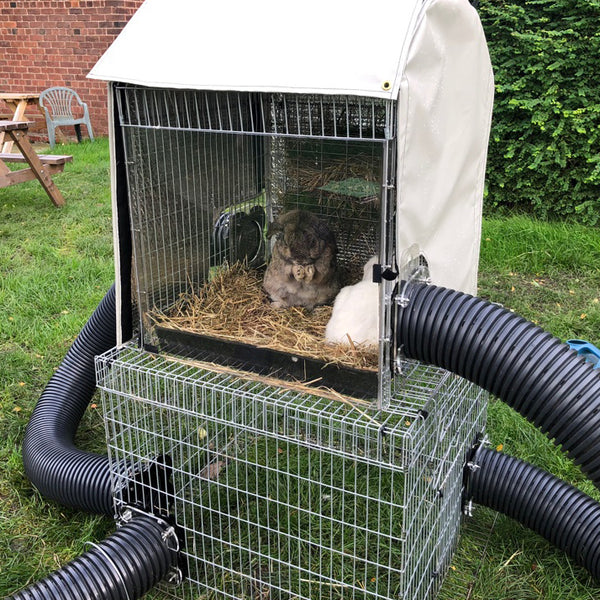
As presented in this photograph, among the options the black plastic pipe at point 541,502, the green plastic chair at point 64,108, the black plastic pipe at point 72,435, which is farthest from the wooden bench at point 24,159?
the black plastic pipe at point 541,502

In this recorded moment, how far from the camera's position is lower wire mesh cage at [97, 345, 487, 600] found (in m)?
1.89

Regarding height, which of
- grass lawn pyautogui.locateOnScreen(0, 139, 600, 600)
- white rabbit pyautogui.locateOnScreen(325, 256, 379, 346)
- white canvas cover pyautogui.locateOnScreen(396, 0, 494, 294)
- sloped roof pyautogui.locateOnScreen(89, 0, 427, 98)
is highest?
sloped roof pyautogui.locateOnScreen(89, 0, 427, 98)

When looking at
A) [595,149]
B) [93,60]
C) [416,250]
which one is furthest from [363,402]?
[93,60]

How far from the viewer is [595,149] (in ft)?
17.7

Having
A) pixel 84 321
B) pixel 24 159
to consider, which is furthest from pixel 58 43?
pixel 84 321

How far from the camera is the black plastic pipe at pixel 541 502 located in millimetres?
2324

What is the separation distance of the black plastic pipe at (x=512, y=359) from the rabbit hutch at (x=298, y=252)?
0.08 m

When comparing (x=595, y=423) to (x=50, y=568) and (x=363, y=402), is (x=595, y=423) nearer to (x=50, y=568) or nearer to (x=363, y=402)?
(x=363, y=402)

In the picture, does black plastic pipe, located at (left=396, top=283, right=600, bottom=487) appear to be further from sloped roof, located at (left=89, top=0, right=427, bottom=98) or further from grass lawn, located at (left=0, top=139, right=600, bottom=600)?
grass lawn, located at (left=0, top=139, right=600, bottom=600)

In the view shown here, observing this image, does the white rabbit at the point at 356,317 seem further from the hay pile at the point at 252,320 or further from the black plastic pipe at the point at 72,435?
the black plastic pipe at the point at 72,435

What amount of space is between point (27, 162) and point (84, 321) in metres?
3.19

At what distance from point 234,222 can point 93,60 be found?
8.77 meters

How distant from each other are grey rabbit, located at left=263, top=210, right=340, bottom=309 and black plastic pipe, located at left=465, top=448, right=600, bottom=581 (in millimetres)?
905

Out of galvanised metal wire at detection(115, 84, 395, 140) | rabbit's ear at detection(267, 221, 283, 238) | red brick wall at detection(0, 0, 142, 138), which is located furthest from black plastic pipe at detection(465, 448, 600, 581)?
red brick wall at detection(0, 0, 142, 138)
